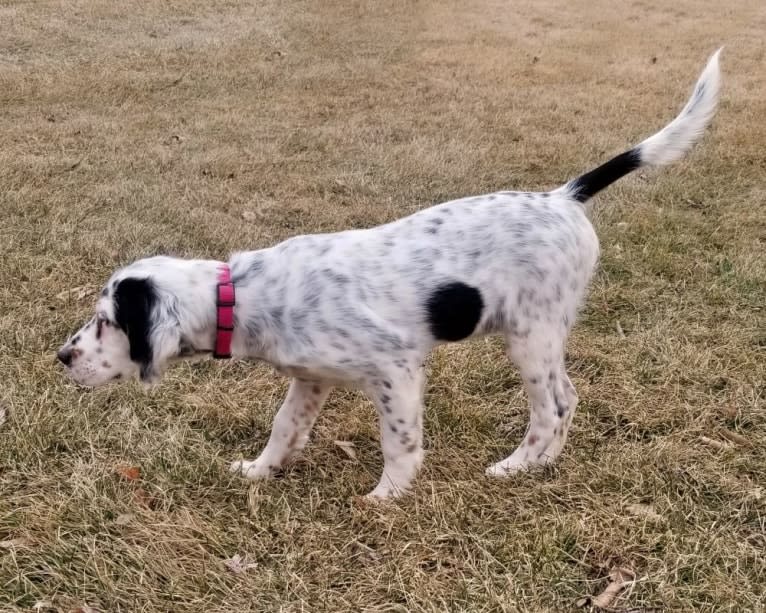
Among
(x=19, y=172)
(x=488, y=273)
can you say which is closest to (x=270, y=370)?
(x=488, y=273)

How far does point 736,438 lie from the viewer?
3.43 meters

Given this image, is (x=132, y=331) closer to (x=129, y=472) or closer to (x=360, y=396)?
(x=129, y=472)

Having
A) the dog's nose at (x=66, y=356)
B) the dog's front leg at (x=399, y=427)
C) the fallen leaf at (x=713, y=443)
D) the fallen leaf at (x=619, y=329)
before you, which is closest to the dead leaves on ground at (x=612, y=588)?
the dog's front leg at (x=399, y=427)

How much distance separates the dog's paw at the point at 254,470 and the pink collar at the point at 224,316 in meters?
0.63

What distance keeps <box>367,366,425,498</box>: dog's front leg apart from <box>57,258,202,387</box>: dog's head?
0.77 m

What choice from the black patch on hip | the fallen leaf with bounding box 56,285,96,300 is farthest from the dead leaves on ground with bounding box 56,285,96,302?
the black patch on hip

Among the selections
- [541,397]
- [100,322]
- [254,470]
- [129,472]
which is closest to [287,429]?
[254,470]

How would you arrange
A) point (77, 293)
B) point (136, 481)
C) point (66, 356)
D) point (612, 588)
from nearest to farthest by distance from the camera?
1. point (612, 588)
2. point (66, 356)
3. point (136, 481)
4. point (77, 293)

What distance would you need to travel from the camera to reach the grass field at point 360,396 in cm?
269

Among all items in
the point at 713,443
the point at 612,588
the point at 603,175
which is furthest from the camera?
the point at 713,443

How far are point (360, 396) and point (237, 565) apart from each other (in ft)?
4.17

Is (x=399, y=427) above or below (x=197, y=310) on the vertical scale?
below

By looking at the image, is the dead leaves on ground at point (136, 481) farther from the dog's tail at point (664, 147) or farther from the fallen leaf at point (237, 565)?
the dog's tail at point (664, 147)

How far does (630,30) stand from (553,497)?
1279 cm
